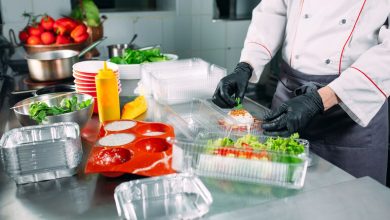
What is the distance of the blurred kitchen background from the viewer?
3.21m

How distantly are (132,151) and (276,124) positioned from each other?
46 cm

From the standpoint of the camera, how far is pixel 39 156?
96cm

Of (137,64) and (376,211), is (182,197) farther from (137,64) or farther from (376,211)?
(137,64)

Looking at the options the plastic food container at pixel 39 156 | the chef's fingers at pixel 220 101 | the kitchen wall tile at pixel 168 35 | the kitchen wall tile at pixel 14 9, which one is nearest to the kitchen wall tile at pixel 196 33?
the kitchen wall tile at pixel 168 35

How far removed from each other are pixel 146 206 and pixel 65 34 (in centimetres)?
166

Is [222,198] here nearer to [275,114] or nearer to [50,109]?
[275,114]

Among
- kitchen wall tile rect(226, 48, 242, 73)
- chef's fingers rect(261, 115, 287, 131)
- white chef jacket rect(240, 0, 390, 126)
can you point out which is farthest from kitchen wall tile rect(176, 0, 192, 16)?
chef's fingers rect(261, 115, 287, 131)

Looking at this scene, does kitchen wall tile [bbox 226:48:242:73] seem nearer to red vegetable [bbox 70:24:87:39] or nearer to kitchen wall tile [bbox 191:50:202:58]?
kitchen wall tile [bbox 191:50:202:58]

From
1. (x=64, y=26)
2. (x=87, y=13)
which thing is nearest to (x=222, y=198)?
(x=64, y=26)

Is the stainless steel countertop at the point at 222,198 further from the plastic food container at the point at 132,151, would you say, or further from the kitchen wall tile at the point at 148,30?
the kitchen wall tile at the point at 148,30

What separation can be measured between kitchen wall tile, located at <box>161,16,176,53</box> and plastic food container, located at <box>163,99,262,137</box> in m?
1.91

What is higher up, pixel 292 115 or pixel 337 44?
pixel 337 44

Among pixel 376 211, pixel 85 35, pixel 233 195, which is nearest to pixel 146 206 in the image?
pixel 233 195

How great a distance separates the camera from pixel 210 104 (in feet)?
4.50
